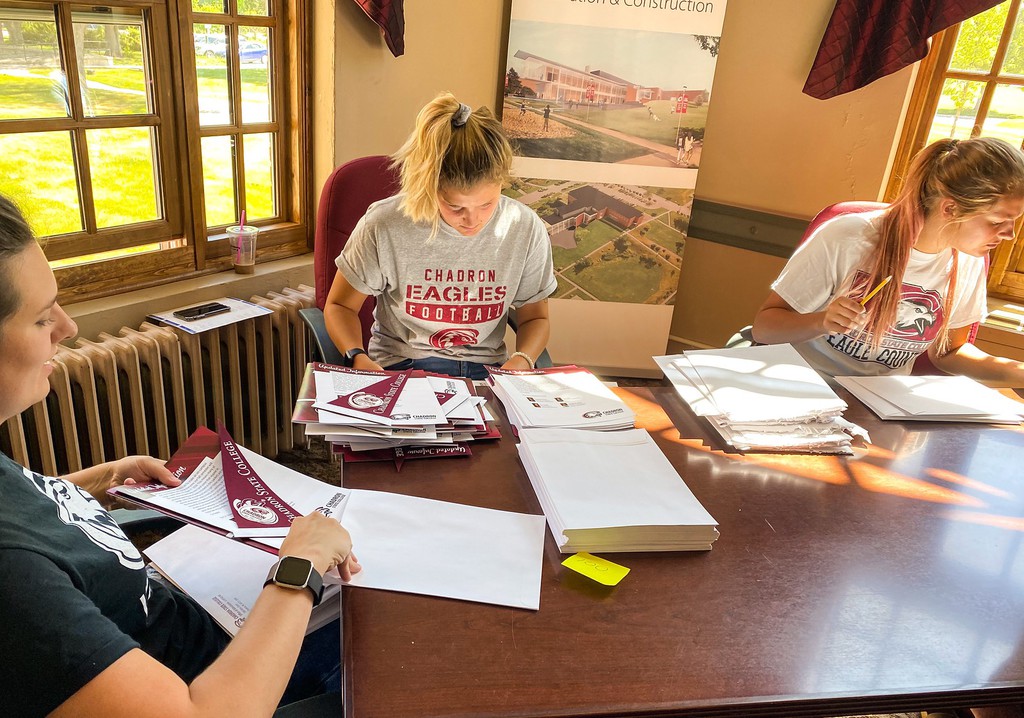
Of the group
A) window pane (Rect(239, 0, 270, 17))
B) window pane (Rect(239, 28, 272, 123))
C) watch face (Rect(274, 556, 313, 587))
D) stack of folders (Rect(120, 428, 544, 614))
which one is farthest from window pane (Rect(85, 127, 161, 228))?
watch face (Rect(274, 556, 313, 587))

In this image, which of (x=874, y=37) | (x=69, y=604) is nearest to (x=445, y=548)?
(x=69, y=604)

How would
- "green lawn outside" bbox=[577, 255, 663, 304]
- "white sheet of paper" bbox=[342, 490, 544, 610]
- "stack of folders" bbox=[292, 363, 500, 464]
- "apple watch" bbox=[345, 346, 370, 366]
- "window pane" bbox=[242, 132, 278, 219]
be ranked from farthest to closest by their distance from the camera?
1. "green lawn outside" bbox=[577, 255, 663, 304]
2. "window pane" bbox=[242, 132, 278, 219]
3. "apple watch" bbox=[345, 346, 370, 366]
4. "stack of folders" bbox=[292, 363, 500, 464]
5. "white sheet of paper" bbox=[342, 490, 544, 610]

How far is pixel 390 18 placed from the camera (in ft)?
8.14

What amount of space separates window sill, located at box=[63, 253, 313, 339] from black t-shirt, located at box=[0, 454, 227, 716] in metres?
1.31

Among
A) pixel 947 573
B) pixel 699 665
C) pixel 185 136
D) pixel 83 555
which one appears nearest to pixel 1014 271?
pixel 947 573

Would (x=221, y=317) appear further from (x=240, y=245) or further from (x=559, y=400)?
(x=559, y=400)

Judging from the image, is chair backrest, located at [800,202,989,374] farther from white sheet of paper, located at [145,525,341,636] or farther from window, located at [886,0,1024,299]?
white sheet of paper, located at [145,525,341,636]

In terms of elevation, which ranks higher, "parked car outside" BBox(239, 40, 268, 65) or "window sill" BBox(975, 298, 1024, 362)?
"parked car outside" BBox(239, 40, 268, 65)

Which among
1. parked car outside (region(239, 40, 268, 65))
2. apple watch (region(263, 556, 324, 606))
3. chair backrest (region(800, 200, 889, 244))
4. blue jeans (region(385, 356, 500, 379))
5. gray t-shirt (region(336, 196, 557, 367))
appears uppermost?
parked car outside (region(239, 40, 268, 65))

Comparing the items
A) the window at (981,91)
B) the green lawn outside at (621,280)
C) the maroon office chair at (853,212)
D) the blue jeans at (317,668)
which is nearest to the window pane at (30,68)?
the blue jeans at (317,668)

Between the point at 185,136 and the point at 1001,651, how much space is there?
231cm

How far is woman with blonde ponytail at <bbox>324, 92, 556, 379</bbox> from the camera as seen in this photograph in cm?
168

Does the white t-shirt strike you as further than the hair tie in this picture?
Yes

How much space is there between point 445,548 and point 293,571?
0.77 ft
